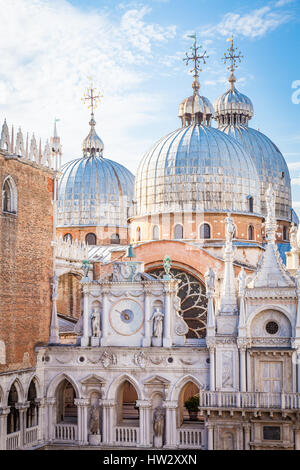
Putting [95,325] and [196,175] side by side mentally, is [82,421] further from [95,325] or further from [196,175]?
[196,175]

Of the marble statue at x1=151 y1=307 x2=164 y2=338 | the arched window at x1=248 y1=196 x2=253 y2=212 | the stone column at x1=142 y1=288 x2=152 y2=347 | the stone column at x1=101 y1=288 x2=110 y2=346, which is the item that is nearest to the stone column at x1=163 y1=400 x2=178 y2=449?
the stone column at x1=142 y1=288 x2=152 y2=347

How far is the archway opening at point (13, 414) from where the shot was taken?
23.8 metres

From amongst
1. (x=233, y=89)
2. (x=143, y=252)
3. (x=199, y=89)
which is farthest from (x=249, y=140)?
(x=143, y=252)

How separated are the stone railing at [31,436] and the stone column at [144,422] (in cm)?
362

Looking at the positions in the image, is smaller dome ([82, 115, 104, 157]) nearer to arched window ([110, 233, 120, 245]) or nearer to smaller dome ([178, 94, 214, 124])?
arched window ([110, 233, 120, 245])

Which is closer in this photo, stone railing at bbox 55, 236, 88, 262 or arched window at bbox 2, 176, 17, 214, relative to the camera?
arched window at bbox 2, 176, 17, 214

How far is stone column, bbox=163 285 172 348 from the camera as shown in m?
24.5

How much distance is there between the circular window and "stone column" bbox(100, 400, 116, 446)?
5886 millimetres

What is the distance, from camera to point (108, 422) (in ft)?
81.3

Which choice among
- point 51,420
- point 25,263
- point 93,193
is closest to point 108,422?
point 51,420

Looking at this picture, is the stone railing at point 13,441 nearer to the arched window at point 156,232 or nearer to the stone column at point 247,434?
the stone column at point 247,434

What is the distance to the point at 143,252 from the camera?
108ft
